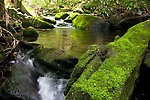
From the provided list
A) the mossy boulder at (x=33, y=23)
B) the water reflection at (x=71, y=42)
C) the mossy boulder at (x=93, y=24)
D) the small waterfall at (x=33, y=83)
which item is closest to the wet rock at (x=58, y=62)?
the small waterfall at (x=33, y=83)

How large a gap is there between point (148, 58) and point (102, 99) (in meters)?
1.83

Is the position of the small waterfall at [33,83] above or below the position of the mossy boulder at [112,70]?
below

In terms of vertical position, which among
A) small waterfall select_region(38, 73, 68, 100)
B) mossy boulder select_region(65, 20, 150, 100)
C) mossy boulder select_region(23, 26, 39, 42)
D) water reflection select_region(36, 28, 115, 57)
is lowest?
small waterfall select_region(38, 73, 68, 100)

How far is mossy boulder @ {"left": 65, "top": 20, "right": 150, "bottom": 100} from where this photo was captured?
5.62ft

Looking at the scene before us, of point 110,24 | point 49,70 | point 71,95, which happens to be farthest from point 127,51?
point 110,24

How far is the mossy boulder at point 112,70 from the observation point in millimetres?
1712

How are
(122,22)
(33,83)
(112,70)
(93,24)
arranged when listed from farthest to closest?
(93,24)
(122,22)
(33,83)
(112,70)

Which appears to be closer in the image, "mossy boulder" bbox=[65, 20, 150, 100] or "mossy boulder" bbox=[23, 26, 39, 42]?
"mossy boulder" bbox=[65, 20, 150, 100]

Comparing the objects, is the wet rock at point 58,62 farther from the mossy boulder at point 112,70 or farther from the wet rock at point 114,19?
the wet rock at point 114,19

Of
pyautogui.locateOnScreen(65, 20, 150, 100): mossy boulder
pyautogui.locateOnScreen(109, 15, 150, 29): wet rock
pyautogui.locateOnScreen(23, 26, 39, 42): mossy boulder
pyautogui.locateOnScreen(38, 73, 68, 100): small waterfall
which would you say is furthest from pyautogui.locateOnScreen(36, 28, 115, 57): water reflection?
pyautogui.locateOnScreen(109, 15, 150, 29): wet rock

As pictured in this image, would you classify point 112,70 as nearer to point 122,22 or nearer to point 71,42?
point 71,42

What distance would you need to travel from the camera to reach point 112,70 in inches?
79.7

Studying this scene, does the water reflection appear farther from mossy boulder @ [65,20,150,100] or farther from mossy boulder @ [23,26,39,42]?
mossy boulder @ [65,20,150,100]

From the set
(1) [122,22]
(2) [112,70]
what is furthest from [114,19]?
(2) [112,70]
